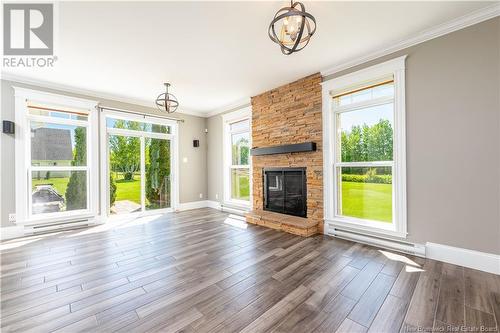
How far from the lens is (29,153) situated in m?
4.16

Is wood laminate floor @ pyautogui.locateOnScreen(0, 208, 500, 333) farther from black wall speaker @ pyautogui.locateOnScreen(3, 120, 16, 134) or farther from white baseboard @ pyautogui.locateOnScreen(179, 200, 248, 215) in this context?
white baseboard @ pyautogui.locateOnScreen(179, 200, 248, 215)

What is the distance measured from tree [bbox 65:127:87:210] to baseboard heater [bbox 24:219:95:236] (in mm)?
357

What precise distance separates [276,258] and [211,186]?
4146 mm

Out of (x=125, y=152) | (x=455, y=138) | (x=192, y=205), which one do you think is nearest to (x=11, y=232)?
(x=125, y=152)

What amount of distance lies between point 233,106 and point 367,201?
398 centimetres

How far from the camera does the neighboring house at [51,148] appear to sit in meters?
4.25

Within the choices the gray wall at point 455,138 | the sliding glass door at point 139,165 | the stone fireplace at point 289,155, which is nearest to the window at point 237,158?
the stone fireplace at point 289,155

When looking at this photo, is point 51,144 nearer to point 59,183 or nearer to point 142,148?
point 59,183

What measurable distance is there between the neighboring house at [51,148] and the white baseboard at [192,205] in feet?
8.92

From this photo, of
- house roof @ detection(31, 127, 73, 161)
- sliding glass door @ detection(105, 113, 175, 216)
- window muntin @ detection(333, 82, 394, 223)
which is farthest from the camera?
sliding glass door @ detection(105, 113, 175, 216)

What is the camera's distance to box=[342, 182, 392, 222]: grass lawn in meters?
3.32

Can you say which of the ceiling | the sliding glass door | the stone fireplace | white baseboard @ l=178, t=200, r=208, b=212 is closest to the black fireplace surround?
the stone fireplace

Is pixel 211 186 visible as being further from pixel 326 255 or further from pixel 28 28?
pixel 28 28

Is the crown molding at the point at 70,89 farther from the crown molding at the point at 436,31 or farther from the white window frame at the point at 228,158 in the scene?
the crown molding at the point at 436,31
